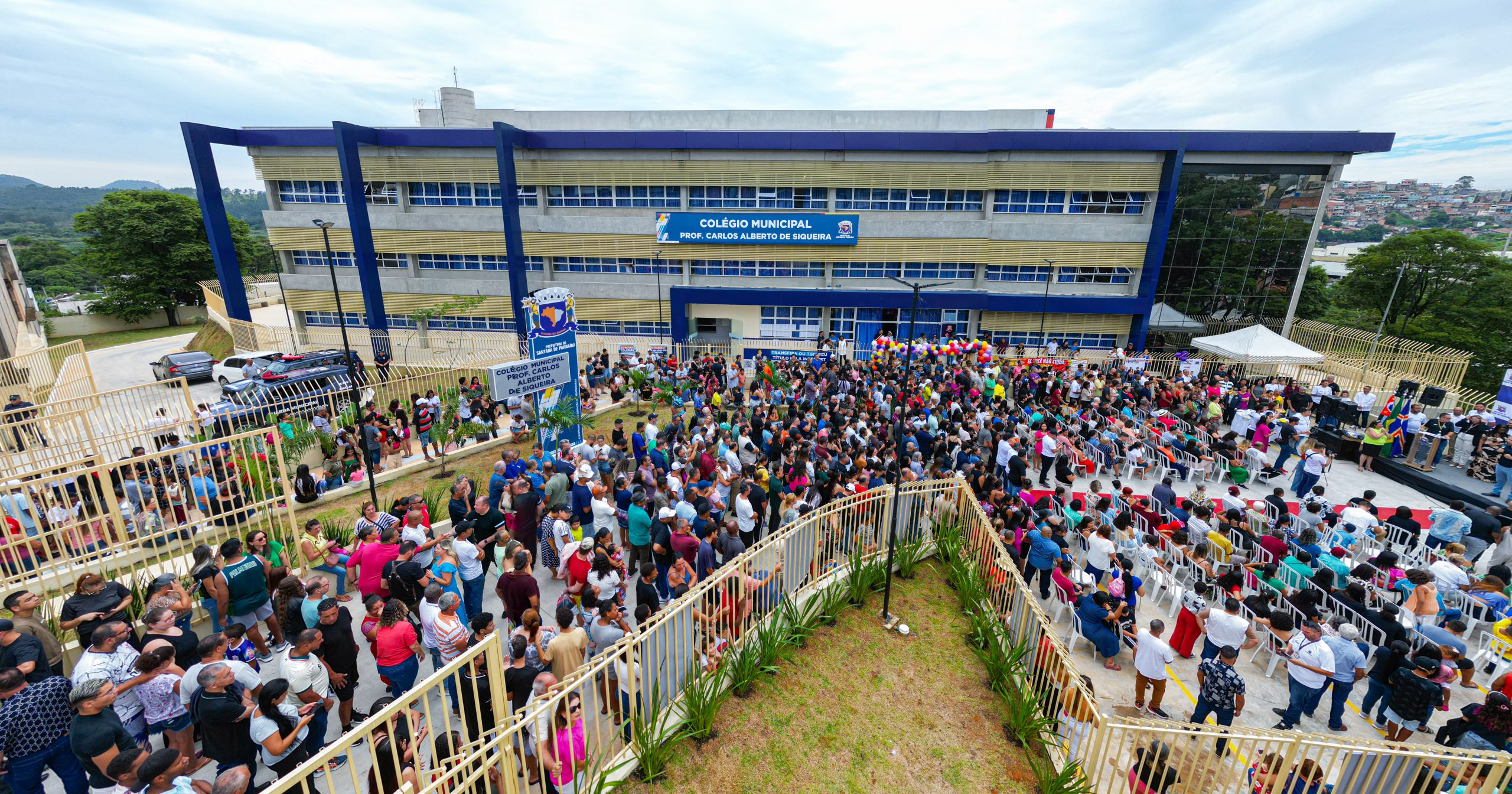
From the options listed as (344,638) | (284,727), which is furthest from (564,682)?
(344,638)

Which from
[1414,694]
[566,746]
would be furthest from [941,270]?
[566,746]

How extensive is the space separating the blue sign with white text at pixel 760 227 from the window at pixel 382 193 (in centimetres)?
1394

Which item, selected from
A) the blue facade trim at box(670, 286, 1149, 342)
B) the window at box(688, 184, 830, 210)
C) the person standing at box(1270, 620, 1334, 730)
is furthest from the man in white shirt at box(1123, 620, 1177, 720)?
the window at box(688, 184, 830, 210)

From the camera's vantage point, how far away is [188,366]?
24.4 m

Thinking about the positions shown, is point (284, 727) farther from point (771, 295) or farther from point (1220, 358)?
point (1220, 358)

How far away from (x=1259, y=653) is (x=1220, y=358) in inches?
822

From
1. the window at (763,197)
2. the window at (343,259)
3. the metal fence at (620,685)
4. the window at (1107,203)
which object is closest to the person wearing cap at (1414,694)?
the metal fence at (620,685)

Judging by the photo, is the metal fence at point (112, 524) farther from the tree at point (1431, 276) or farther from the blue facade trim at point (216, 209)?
the tree at point (1431, 276)

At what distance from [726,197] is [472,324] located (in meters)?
15.2

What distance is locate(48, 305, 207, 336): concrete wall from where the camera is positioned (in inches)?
1737

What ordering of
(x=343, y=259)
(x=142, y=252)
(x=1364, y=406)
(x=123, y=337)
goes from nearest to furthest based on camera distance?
(x=1364, y=406), (x=343, y=259), (x=123, y=337), (x=142, y=252)

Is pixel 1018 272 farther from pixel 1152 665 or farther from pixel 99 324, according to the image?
pixel 99 324

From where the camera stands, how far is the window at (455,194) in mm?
30516

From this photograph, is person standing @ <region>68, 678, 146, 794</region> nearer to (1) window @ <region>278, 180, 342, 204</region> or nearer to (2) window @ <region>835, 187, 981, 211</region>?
(2) window @ <region>835, 187, 981, 211</region>
